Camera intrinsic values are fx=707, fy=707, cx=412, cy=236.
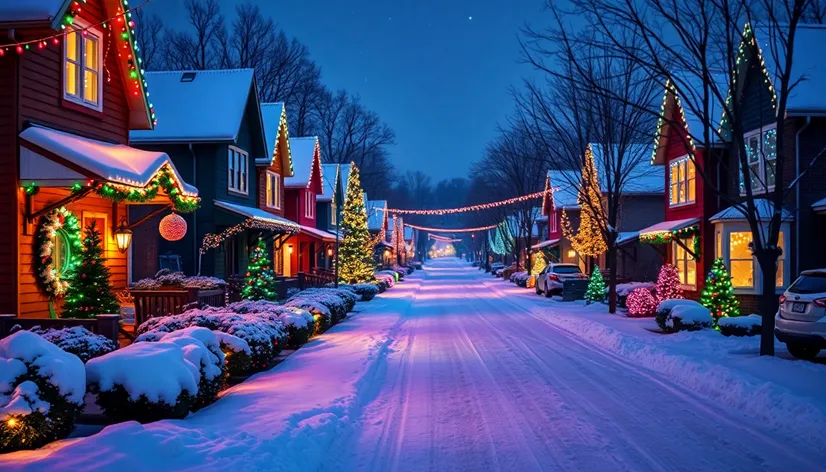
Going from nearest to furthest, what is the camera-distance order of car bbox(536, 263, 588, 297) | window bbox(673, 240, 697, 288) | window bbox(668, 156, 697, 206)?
window bbox(668, 156, 697, 206), window bbox(673, 240, 697, 288), car bbox(536, 263, 588, 297)

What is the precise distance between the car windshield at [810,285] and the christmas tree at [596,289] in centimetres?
1698

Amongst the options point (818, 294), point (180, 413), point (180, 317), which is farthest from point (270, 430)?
point (818, 294)

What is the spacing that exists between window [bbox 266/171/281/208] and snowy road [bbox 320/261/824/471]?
19057 millimetres

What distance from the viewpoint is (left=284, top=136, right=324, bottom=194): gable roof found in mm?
40594

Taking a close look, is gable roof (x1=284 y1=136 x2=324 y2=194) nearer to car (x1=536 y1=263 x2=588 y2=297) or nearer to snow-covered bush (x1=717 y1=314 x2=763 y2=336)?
car (x1=536 y1=263 x2=588 y2=297)

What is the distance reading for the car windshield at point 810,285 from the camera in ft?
42.7

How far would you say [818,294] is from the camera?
12641 mm

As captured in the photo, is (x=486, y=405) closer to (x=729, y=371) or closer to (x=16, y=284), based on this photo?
(x=729, y=371)

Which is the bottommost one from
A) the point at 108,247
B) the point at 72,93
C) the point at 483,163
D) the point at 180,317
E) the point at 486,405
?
the point at 486,405

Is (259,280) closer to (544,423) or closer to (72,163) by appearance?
(72,163)

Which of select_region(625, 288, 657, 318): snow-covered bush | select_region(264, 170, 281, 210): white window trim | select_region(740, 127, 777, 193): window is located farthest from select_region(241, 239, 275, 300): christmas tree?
select_region(740, 127, 777, 193): window

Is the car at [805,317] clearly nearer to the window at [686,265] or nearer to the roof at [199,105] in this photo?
Result: the window at [686,265]

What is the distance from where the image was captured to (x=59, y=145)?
1283cm

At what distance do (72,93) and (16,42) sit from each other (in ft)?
6.37
